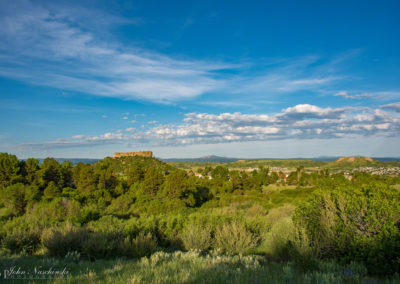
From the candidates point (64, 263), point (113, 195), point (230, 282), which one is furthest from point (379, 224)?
point (113, 195)

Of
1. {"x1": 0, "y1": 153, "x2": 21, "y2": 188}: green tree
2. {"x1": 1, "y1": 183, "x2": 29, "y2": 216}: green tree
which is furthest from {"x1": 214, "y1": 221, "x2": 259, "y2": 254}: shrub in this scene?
{"x1": 0, "y1": 153, "x2": 21, "y2": 188}: green tree

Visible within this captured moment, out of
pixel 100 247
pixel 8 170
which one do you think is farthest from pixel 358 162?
pixel 100 247

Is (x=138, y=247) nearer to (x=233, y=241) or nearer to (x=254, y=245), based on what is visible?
(x=233, y=241)

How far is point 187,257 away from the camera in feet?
17.9

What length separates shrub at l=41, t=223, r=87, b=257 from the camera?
6664 mm

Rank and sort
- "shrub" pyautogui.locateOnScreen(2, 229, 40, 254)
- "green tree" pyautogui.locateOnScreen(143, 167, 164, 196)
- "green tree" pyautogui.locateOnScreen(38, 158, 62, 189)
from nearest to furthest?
"shrub" pyautogui.locateOnScreen(2, 229, 40, 254) → "green tree" pyautogui.locateOnScreen(143, 167, 164, 196) → "green tree" pyautogui.locateOnScreen(38, 158, 62, 189)

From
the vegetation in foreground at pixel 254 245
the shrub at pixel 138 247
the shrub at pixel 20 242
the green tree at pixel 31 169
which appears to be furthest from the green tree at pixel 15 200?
the shrub at pixel 138 247

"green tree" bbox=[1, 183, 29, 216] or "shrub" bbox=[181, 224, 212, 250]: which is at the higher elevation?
"shrub" bbox=[181, 224, 212, 250]

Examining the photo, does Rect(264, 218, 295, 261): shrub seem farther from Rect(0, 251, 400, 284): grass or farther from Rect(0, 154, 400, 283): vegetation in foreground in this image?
Rect(0, 251, 400, 284): grass

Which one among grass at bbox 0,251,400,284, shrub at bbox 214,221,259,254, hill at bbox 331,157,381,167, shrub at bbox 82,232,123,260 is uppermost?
grass at bbox 0,251,400,284

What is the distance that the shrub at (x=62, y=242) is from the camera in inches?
262

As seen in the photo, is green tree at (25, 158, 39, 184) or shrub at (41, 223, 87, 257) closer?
shrub at (41, 223, 87, 257)

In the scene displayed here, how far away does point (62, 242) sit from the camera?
680 centimetres

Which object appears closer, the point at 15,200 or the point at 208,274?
the point at 208,274
